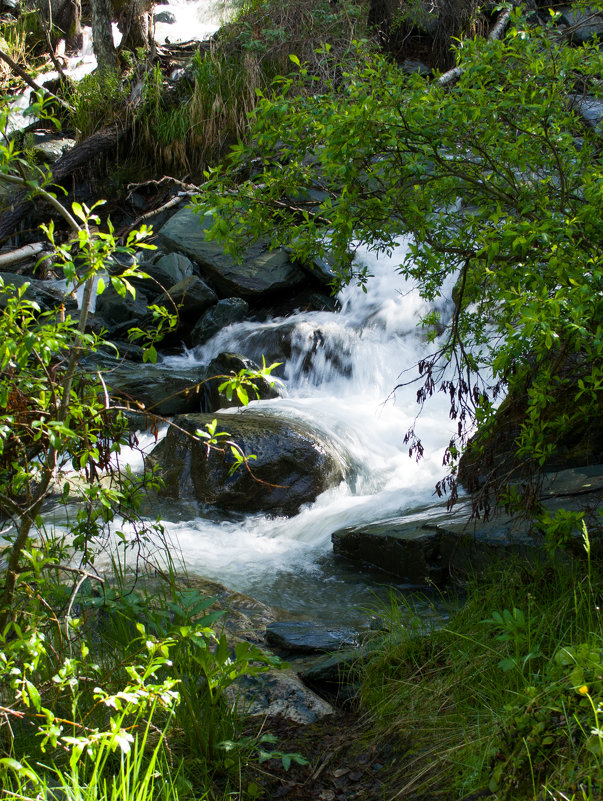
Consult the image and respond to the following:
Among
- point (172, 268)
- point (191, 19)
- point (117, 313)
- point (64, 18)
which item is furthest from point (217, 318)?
point (191, 19)

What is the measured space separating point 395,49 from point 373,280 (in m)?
7.04

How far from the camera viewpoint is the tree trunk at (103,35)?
1538cm

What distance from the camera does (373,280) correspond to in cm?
1136

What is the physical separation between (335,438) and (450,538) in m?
2.99

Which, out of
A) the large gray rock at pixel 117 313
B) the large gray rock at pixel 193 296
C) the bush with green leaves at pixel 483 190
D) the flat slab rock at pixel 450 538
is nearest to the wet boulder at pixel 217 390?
the large gray rock at pixel 193 296

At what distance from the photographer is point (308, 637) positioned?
144 inches

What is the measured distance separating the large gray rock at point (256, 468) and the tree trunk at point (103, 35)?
37.6 ft

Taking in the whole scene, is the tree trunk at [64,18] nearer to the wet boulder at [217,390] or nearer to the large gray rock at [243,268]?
the large gray rock at [243,268]

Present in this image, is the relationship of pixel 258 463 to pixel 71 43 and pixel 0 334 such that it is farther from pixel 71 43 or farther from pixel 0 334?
pixel 71 43

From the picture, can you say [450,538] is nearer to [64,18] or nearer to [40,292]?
[40,292]

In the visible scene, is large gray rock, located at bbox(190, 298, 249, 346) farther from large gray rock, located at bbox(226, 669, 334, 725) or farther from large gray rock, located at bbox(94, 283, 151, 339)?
large gray rock, located at bbox(226, 669, 334, 725)

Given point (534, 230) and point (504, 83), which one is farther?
point (504, 83)

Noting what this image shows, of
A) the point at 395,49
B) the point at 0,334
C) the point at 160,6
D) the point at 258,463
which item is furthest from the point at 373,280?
the point at 160,6

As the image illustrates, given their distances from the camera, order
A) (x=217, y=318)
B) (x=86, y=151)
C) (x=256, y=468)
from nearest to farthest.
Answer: (x=256, y=468)
(x=217, y=318)
(x=86, y=151)
